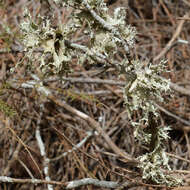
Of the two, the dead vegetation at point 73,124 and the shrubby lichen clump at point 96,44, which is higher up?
the shrubby lichen clump at point 96,44

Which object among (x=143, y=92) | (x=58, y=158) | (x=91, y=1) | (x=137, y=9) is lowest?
(x=58, y=158)

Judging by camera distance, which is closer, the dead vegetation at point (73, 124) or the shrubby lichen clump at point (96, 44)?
the shrubby lichen clump at point (96, 44)

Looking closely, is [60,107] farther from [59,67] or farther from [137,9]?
[137,9]

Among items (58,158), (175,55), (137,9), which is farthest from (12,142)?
(137,9)

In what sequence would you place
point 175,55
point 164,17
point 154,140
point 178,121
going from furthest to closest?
point 164,17 → point 175,55 → point 178,121 → point 154,140

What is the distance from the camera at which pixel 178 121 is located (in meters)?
1.66

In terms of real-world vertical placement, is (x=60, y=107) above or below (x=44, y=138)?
above

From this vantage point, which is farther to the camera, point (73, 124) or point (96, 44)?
point (73, 124)

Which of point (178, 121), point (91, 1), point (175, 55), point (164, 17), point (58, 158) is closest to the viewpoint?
point (91, 1)

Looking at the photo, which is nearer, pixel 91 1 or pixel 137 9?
pixel 91 1

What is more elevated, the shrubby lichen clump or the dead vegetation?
the shrubby lichen clump

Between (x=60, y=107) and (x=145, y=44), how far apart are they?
86 centimetres

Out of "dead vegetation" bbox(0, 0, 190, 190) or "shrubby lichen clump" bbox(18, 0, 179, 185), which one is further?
"dead vegetation" bbox(0, 0, 190, 190)

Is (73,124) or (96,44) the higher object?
(96,44)
